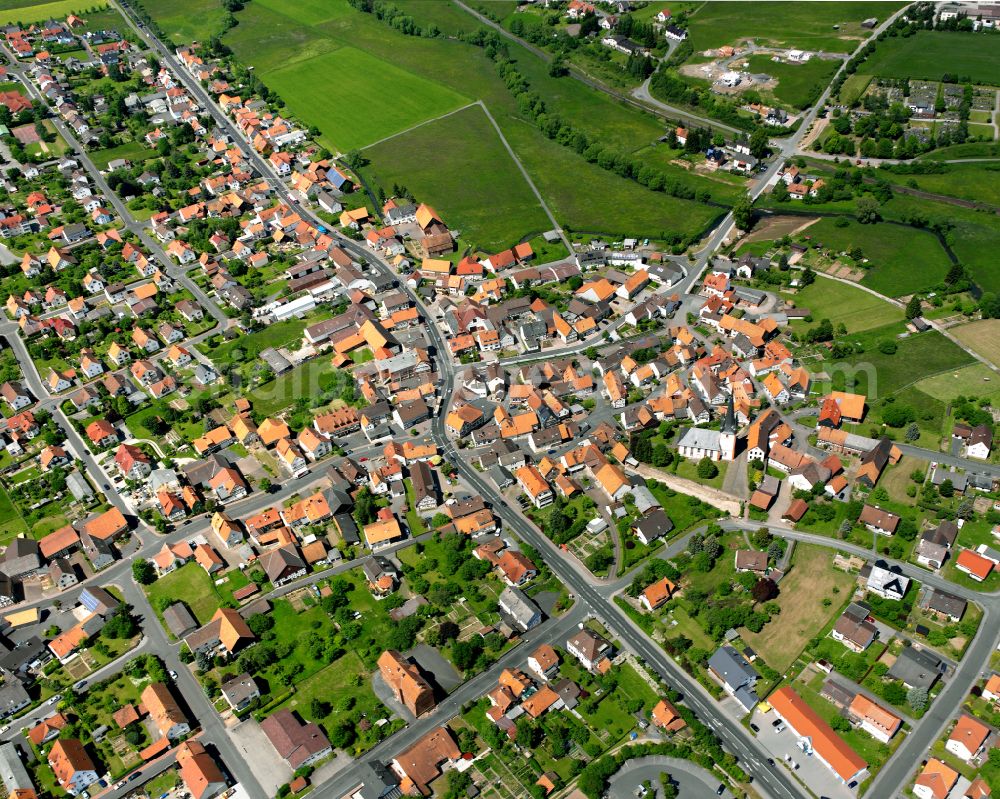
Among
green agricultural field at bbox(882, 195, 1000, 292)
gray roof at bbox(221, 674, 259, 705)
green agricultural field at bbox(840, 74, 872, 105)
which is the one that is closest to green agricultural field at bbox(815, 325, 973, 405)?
green agricultural field at bbox(882, 195, 1000, 292)

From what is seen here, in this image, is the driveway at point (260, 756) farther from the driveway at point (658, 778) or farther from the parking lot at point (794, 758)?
the parking lot at point (794, 758)

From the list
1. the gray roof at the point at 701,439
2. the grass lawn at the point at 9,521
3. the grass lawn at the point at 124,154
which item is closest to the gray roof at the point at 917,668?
the gray roof at the point at 701,439

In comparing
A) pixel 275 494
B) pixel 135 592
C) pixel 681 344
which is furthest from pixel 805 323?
pixel 135 592

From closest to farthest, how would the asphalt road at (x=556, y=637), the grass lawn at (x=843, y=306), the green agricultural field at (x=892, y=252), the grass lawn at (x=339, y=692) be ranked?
the asphalt road at (x=556, y=637), the grass lawn at (x=339, y=692), the grass lawn at (x=843, y=306), the green agricultural field at (x=892, y=252)

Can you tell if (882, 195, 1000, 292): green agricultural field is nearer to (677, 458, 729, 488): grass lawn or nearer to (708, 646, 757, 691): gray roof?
(677, 458, 729, 488): grass lawn

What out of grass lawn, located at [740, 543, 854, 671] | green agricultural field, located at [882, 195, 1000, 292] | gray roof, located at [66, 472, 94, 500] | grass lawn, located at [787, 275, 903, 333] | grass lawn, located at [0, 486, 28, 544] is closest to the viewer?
grass lawn, located at [740, 543, 854, 671]

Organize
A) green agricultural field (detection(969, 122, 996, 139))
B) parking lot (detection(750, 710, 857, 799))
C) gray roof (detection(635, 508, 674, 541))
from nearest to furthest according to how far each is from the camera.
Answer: parking lot (detection(750, 710, 857, 799))
gray roof (detection(635, 508, 674, 541))
green agricultural field (detection(969, 122, 996, 139))

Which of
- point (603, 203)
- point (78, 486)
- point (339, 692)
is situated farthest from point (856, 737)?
point (603, 203)
